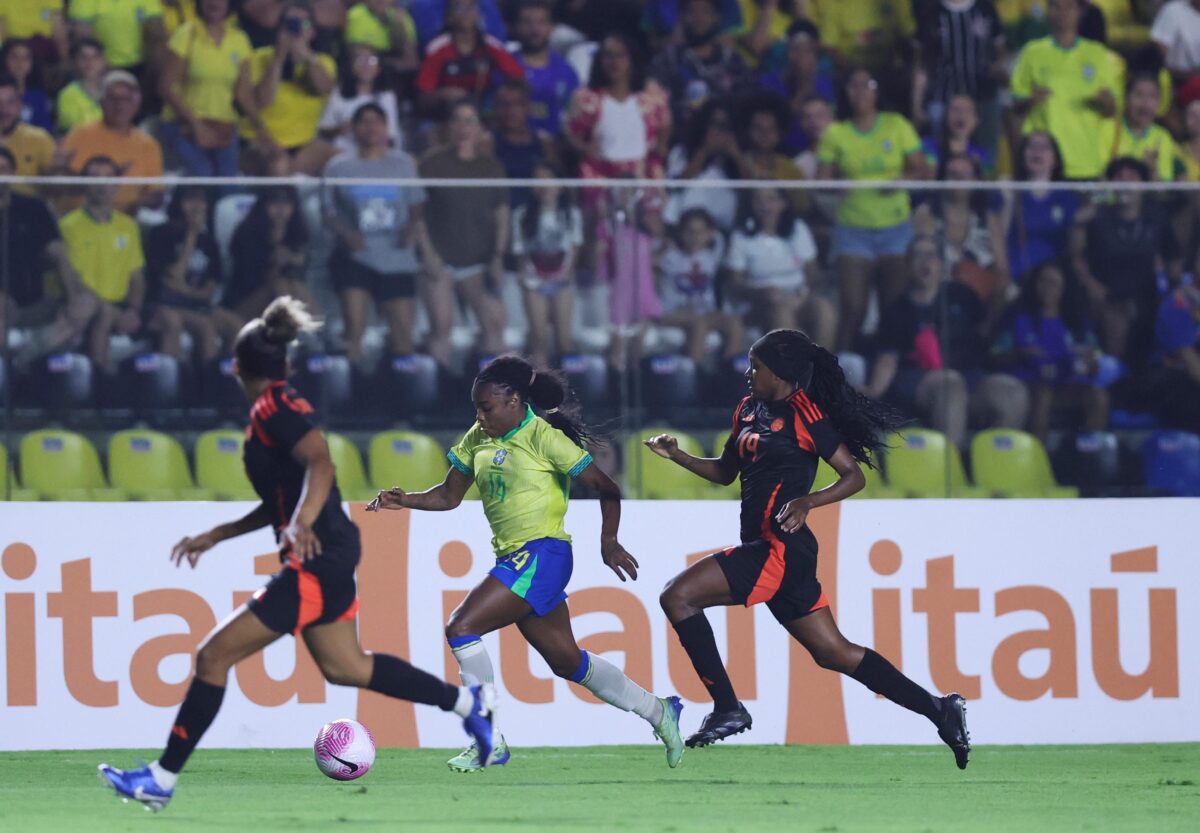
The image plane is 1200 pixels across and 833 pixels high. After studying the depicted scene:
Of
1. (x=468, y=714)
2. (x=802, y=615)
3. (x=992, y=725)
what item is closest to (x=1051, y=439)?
(x=992, y=725)

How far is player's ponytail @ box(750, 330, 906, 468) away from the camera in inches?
327

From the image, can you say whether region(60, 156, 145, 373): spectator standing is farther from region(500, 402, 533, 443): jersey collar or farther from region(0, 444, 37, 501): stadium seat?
region(500, 402, 533, 443): jersey collar

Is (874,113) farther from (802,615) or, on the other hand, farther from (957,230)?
(802,615)

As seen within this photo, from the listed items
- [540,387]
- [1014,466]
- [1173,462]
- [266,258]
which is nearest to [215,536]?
[540,387]

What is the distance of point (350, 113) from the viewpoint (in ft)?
43.1

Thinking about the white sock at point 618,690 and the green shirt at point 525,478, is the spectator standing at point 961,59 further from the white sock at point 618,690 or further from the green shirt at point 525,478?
the white sock at point 618,690

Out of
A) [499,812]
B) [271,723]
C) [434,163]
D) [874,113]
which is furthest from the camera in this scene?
[874,113]

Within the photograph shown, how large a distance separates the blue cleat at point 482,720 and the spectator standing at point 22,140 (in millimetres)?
6598

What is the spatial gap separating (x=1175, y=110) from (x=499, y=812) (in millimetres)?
9772

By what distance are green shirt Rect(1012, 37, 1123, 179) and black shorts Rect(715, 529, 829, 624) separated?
20.4 feet

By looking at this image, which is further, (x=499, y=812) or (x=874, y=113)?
(x=874, y=113)

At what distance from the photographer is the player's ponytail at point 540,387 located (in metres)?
8.23

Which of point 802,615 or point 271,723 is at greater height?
→ point 802,615

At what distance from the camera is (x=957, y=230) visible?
433 inches
